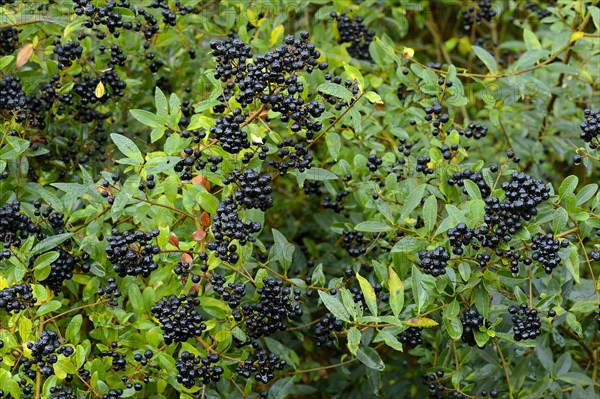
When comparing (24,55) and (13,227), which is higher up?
(24,55)

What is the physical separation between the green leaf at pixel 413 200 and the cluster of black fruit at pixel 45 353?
146 centimetres

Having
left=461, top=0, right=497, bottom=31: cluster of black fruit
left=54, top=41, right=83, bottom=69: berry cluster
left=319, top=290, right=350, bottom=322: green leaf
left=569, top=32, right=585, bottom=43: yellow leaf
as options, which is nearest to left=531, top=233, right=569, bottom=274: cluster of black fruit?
left=319, top=290, right=350, bottom=322: green leaf

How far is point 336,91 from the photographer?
3.16 metres

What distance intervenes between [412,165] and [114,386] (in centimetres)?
166

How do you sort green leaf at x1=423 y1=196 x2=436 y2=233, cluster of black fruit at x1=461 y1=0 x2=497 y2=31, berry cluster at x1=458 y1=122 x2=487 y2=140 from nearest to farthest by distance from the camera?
Answer: 1. green leaf at x1=423 y1=196 x2=436 y2=233
2. berry cluster at x1=458 y1=122 x2=487 y2=140
3. cluster of black fruit at x1=461 y1=0 x2=497 y2=31

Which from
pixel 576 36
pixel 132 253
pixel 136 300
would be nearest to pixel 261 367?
pixel 136 300

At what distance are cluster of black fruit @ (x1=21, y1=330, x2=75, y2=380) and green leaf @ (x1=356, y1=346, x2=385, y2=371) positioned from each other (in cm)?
115

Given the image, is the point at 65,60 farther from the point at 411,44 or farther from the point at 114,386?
the point at 411,44

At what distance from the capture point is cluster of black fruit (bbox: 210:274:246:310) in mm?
3078

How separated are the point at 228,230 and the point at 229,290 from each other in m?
0.32

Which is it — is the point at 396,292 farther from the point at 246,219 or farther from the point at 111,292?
the point at 111,292

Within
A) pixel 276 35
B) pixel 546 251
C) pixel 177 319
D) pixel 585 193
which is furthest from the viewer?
pixel 276 35

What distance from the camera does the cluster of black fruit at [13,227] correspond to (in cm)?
318

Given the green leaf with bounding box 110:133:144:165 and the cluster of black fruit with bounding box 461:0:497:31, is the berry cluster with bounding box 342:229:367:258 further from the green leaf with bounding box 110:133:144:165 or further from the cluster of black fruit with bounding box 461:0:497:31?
the cluster of black fruit with bounding box 461:0:497:31
